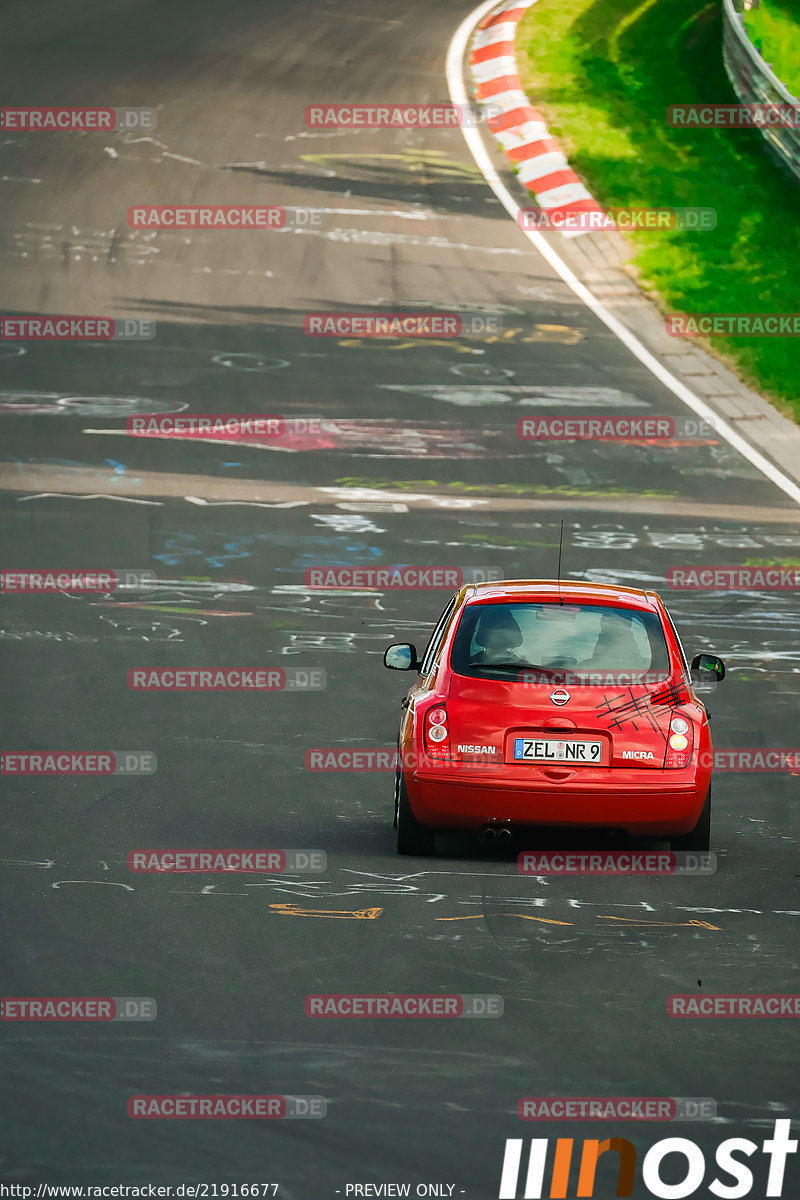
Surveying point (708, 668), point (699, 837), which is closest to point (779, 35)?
point (708, 668)

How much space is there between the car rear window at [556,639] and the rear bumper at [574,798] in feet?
2.20

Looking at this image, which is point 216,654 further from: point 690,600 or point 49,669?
point 690,600

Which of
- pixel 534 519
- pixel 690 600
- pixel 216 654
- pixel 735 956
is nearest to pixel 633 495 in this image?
pixel 534 519

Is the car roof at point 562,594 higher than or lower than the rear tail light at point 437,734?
higher

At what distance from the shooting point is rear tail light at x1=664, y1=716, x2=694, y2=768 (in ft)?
30.6

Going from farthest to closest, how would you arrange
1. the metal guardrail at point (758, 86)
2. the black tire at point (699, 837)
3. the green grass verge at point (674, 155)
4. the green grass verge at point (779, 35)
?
the green grass verge at point (779, 35) < the metal guardrail at point (758, 86) < the green grass verge at point (674, 155) < the black tire at point (699, 837)

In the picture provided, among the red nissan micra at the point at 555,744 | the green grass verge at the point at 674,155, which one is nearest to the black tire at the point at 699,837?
the red nissan micra at the point at 555,744

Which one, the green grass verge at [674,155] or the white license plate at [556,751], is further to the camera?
the green grass verge at [674,155]

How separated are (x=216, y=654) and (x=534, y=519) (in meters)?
4.91

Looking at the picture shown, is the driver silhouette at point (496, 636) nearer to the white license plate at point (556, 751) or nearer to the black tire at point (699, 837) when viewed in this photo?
the white license plate at point (556, 751)

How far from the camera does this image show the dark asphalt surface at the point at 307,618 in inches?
248

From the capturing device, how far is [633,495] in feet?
61.9

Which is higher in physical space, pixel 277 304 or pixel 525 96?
pixel 525 96

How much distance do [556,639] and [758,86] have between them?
18982mm
